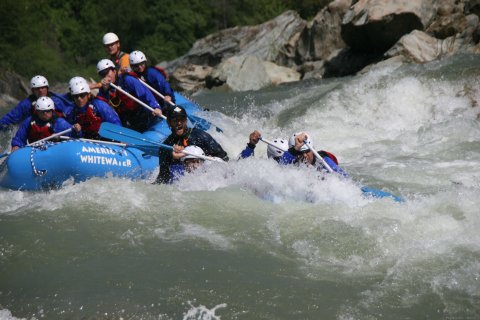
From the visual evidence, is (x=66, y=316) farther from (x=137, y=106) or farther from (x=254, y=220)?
(x=137, y=106)

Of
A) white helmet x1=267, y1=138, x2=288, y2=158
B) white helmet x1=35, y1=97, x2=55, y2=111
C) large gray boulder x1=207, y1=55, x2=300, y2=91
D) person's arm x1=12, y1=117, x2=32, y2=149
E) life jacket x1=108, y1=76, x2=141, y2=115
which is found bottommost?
large gray boulder x1=207, y1=55, x2=300, y2=91

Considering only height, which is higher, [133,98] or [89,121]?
[133,98]

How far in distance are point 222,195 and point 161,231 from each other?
3.38 feet

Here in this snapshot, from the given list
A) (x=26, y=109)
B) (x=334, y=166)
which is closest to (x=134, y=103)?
(x=26, y=109)

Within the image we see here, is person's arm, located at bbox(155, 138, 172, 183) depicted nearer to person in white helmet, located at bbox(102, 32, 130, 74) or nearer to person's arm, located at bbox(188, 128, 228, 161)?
person's arm, located at bbox(188, 128, 228, 161)

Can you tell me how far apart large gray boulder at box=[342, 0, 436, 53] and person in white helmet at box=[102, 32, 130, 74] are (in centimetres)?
817

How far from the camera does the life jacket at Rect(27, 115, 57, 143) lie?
8195mm

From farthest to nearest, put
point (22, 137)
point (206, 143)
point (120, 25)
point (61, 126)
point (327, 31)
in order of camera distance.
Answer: point (120, 25) → point (327, 31) → point (22, 137) → point (61, 126) → point (206, 143)

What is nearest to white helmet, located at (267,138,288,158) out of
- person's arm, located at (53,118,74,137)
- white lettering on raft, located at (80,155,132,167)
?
white lettering on raft, located at (80,155,132,167)

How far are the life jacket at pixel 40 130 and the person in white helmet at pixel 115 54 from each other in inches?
Result: 53.9

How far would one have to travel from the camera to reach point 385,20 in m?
15.8

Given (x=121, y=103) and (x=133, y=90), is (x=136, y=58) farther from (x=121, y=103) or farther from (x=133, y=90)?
(x=121, y=103)

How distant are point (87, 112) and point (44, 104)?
0.53 m

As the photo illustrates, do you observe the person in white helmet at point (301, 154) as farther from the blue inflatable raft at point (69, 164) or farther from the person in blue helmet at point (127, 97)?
the person in blue helmet at point (127, 97)
